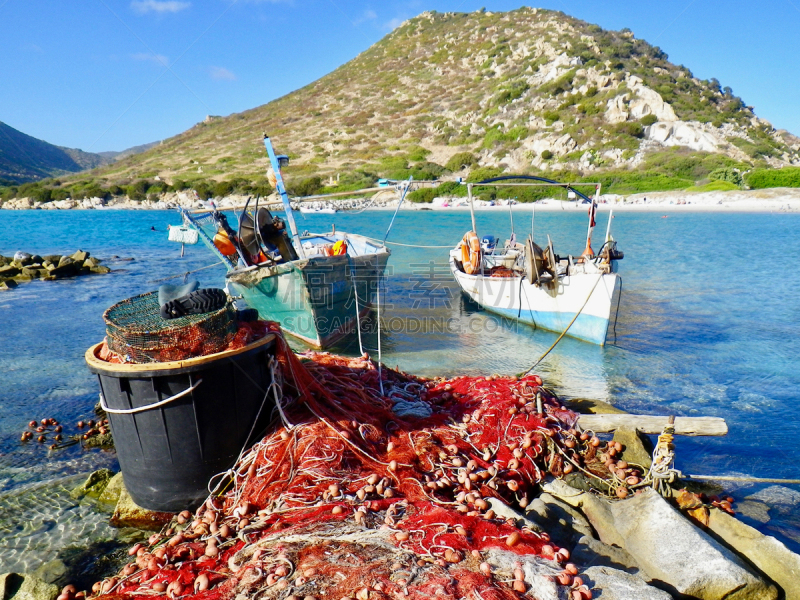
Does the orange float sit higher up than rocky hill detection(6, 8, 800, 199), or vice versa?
rocky hill detection(6, 8, 800, 199)

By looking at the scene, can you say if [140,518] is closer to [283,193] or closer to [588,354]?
[283,193]

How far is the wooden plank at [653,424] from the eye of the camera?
16.7 feet

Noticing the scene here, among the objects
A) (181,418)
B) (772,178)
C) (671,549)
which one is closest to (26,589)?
(181,418)

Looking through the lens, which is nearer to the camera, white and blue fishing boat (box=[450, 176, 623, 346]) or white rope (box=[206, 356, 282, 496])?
white rope (box=[206, 356, 282, 496])

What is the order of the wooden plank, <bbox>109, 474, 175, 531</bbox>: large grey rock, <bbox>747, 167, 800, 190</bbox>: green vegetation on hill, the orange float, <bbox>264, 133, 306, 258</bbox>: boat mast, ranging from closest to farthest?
<bbox>109, 474, 175, 531</bbox>: large grey rock
the wooden plank
<bbox>264, 133, 306, 258</bbox>: boat mast
the orange float
<bbox>747, 167, 800, 190</bbox>: green vegetation on hill

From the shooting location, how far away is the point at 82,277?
20.3m

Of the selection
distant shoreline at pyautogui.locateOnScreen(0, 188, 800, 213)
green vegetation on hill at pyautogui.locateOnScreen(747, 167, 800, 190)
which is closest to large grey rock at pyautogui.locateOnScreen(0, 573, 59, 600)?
distant shoreline at pyautogui.locateOnScreen(0, 188, 800, 213)

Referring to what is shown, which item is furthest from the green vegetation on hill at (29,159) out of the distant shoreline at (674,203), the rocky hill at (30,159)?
the distant shoreline at (674,203)

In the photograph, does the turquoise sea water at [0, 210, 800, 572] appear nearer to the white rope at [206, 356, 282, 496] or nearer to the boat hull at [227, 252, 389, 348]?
the boat hull at [227, 252, 389, 348]

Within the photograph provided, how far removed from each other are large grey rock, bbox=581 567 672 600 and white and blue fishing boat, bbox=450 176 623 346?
6.44 meters

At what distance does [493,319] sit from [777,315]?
804 centimetres

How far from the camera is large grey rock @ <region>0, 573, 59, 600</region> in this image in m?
3.30

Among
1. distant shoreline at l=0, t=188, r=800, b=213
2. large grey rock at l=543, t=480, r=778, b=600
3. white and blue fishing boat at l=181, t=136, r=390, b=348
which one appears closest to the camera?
large grey rock at l=543, t=480, r=778, b=600

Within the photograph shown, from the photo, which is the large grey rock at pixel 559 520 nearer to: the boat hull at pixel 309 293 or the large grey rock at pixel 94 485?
the large grey rock at pixel 94 485
